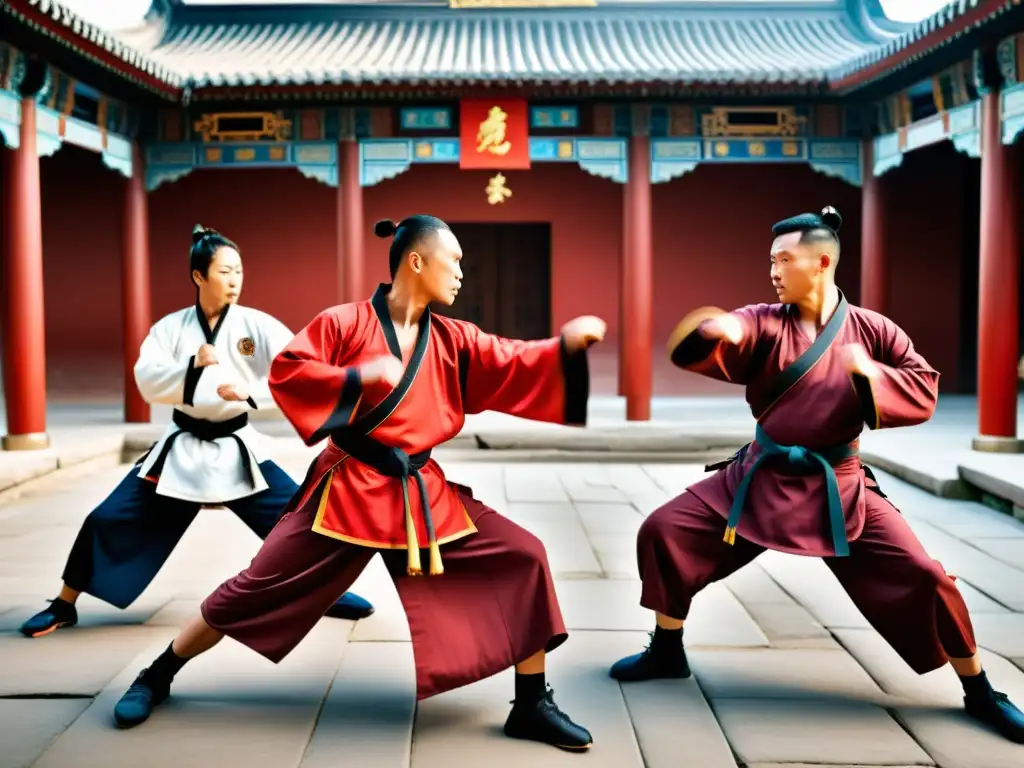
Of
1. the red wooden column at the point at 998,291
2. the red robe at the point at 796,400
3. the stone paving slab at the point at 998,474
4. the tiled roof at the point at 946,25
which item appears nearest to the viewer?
the red robe at the point at 796,400

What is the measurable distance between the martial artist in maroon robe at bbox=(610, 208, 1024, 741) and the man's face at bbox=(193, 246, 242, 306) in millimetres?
1585

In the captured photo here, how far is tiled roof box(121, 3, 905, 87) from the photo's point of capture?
1054cm

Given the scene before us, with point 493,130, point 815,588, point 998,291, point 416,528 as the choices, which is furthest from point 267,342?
point 493,130

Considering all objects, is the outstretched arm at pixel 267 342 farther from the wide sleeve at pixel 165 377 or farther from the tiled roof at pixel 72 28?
the tiled roof at pixel 72 28

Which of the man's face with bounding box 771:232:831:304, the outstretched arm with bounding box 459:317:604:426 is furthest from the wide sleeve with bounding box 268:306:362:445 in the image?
the man's face with bounding box 771:232:831:304

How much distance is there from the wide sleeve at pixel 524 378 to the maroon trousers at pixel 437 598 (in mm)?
342

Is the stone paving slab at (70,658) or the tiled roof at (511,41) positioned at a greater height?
the tiled roof at (511,41)

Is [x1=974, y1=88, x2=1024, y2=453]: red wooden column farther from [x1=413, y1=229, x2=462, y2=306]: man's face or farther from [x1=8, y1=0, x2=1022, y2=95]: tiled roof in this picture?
[x1=413, y1=229, x2=462, y2=306]: man's face

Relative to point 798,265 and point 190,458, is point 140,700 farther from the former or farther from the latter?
point 798,265

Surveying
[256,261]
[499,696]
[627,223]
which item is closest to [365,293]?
[256,261]

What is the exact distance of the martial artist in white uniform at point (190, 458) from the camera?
3.53m

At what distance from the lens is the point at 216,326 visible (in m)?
3.66

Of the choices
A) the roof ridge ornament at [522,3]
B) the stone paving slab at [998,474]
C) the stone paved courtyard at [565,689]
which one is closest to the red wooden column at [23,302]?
the stone paved courtyard at [565,689]

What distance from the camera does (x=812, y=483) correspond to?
296 cm
